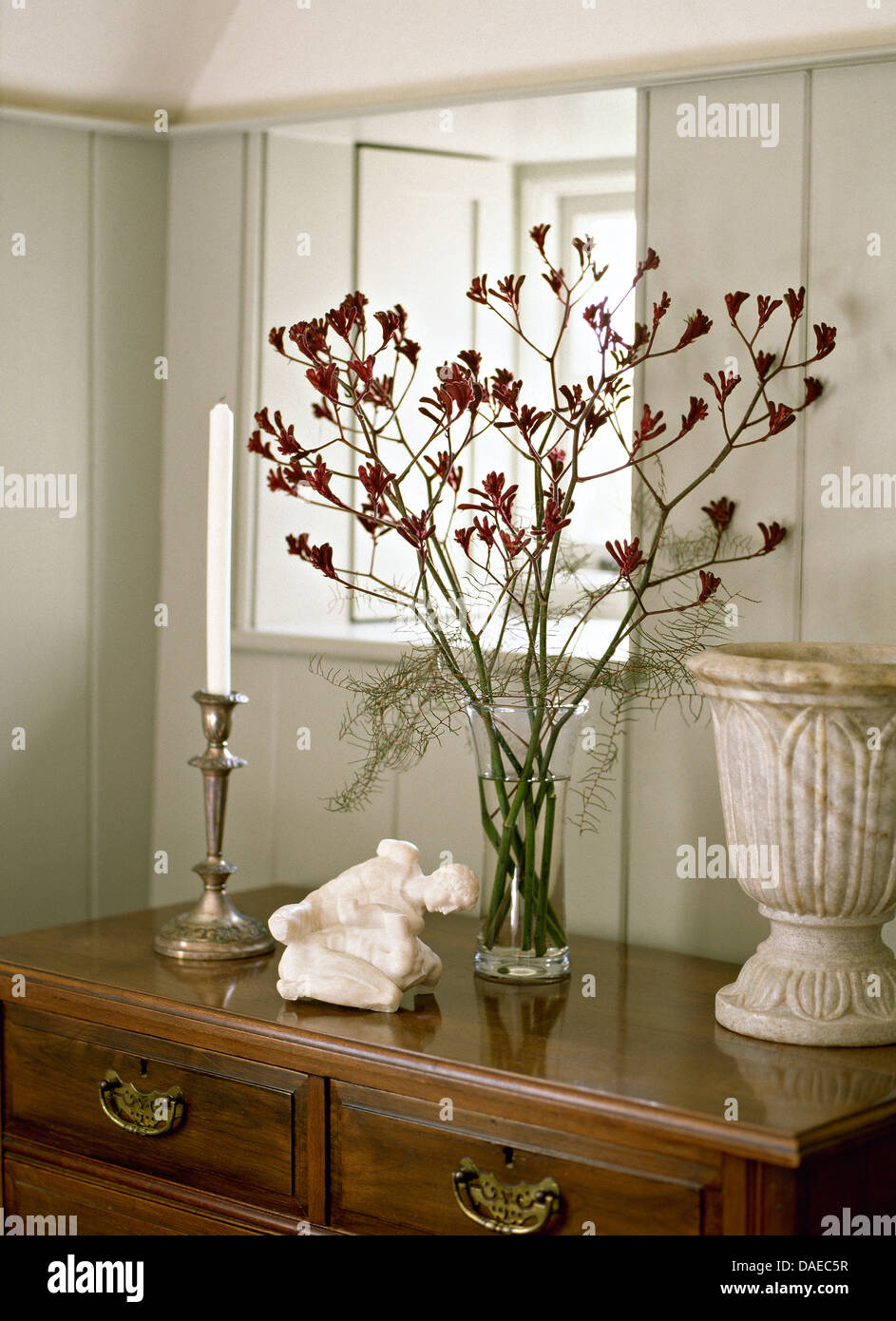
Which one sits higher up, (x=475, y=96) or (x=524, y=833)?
(x=475, y=96)

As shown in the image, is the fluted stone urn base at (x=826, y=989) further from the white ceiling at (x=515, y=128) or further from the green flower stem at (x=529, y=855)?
the white ceiling at (x=515, y=128)

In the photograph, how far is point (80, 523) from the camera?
229cm

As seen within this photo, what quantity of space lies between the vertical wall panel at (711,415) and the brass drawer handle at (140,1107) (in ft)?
1.99

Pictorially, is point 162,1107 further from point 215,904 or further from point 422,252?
point 422,252

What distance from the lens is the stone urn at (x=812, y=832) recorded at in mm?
1436

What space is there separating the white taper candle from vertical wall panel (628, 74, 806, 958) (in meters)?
0.50

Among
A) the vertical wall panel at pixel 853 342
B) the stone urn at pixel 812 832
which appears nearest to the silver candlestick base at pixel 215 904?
the stone urn at pixel 812 832

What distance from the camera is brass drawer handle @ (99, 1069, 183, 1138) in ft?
5.49

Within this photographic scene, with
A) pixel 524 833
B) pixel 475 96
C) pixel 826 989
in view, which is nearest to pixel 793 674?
pixel 826 989

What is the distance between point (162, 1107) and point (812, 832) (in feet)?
2.43

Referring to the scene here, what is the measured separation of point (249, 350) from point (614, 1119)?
4.21 ft

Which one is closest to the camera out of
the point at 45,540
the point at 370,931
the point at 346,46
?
the point at 370,931

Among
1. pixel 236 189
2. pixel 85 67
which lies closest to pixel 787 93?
pixel 236 189

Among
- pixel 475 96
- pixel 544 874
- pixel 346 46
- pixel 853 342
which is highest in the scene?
pixel 346 46
